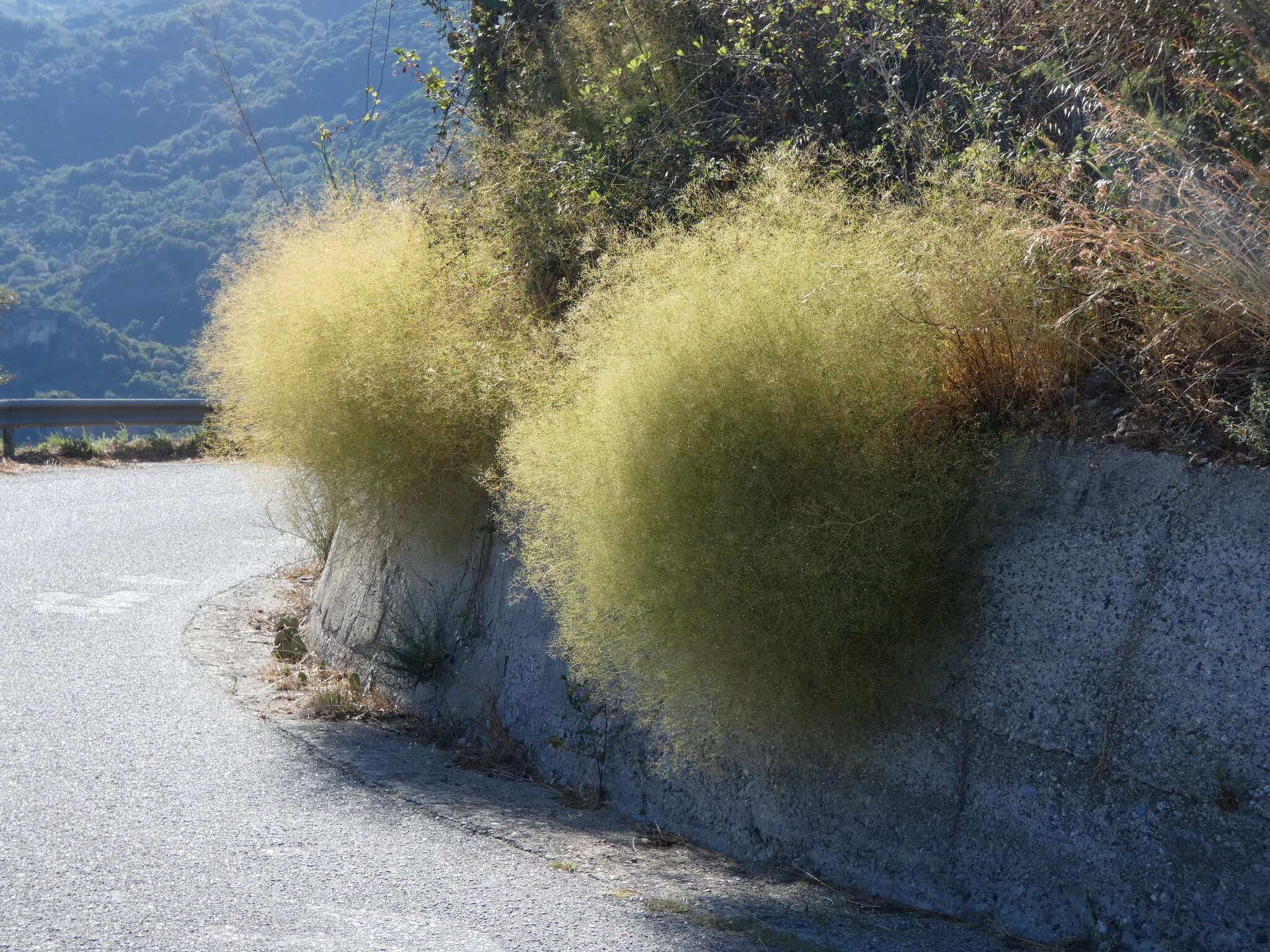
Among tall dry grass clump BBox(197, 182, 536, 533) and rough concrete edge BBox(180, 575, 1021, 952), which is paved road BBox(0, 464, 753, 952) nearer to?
rough concrete edge BBox(180, 575, 1021, 952)

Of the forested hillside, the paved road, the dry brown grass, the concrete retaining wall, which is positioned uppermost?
Result: the forested hillside

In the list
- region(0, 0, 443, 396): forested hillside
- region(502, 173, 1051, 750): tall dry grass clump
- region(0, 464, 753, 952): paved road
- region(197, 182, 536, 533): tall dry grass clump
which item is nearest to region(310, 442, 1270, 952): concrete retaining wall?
region(502, 173, 1051, 750): tall dry grass clump

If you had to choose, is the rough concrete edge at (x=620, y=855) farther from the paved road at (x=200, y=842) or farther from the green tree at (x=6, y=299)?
the green tree at (x=6, y=299)

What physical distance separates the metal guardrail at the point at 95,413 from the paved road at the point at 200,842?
6.74 meters

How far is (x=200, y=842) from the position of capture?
376cm

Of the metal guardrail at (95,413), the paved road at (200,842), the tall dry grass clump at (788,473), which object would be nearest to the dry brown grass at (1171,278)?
the tall dry grass clump at (788,473)

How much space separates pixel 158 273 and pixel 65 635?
1080 inches

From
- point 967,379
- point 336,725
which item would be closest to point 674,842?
point 967,379

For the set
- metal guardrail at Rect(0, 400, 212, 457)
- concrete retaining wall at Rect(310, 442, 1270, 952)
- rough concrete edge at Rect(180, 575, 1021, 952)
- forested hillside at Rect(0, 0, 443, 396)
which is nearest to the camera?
concrete retaining wall at Rect(310, 442, 1270, 952)

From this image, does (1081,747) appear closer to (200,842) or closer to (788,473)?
(788,473)

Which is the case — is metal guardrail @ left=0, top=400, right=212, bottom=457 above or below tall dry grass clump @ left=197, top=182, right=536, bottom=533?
below

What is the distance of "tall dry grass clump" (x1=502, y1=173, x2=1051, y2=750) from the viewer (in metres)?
3.17

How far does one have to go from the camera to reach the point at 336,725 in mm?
5465

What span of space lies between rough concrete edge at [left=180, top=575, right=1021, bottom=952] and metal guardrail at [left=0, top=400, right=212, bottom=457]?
8.06 m
